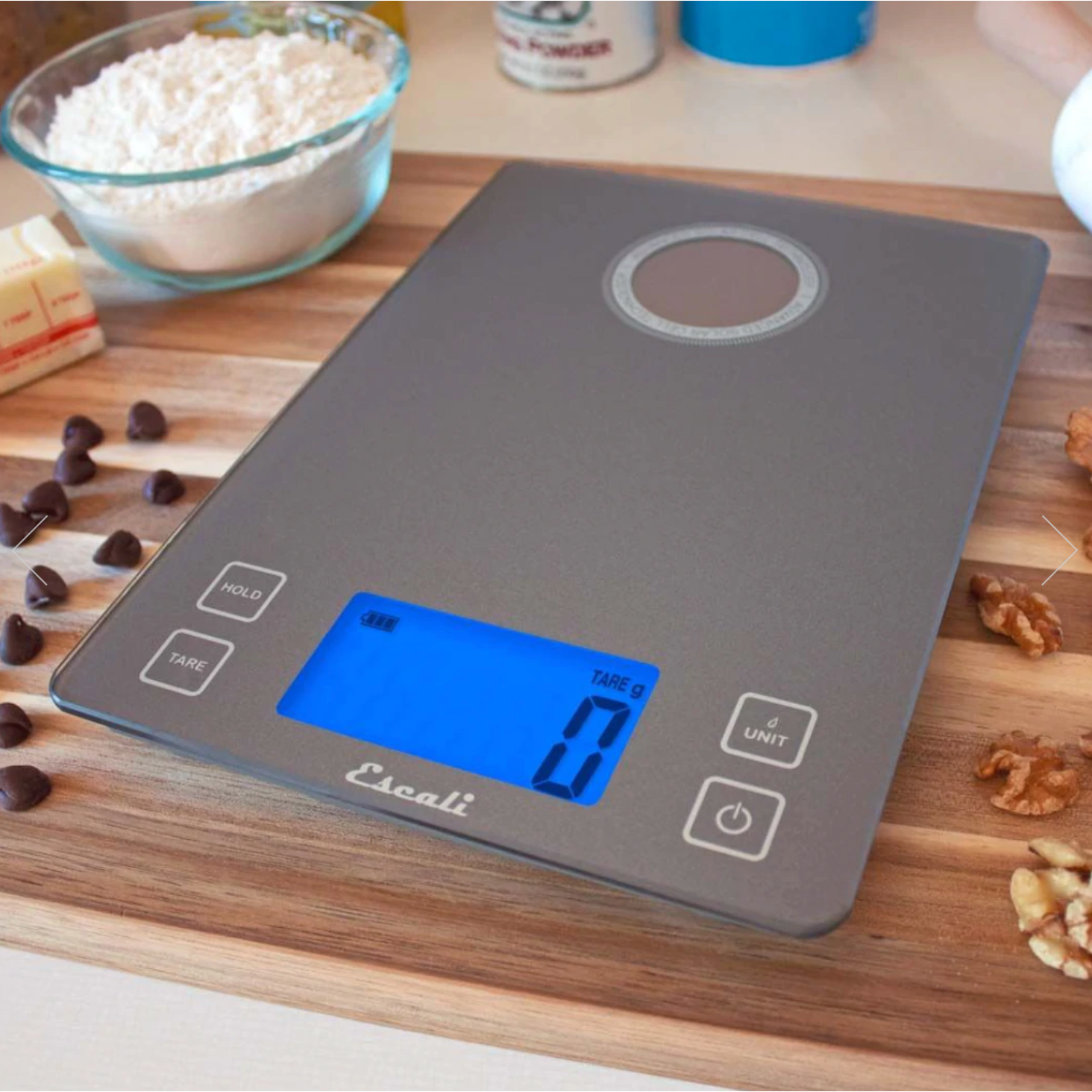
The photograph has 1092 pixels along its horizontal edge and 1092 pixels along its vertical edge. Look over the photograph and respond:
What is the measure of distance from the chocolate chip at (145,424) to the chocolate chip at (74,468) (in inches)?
1.2

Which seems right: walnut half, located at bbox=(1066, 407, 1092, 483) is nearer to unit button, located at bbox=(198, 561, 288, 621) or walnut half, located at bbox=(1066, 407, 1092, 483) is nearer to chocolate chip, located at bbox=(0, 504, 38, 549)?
unit button, located at bbox=(198, 561, 288, 621)

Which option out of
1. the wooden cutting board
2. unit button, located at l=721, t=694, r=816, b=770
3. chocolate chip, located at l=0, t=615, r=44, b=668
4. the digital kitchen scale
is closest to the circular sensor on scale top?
the digital kitchen scale

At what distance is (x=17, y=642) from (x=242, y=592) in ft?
0.39

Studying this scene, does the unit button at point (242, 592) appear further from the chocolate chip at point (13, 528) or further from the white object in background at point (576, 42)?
the white object in background at point (576, 42)

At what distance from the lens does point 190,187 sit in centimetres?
76

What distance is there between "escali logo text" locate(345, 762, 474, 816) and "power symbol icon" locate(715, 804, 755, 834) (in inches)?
3.8

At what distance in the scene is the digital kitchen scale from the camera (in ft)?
1.61

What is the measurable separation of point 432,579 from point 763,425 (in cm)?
19

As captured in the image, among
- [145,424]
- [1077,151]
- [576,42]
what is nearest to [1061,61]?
[1077,151]

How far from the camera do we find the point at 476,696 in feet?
1.74

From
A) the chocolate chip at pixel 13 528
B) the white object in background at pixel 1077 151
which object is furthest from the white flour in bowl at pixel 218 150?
the white object in background at pixel 1077 151

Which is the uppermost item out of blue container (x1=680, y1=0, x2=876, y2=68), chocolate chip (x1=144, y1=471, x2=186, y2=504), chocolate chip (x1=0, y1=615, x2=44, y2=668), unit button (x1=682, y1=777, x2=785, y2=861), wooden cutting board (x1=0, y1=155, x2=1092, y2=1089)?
blue container (x1=680, y1=0, x2=876, y2=68)

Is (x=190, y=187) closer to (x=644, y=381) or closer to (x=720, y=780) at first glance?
(x=644, y=381)

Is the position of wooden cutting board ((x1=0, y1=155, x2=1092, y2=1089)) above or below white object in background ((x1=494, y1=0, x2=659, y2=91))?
below
